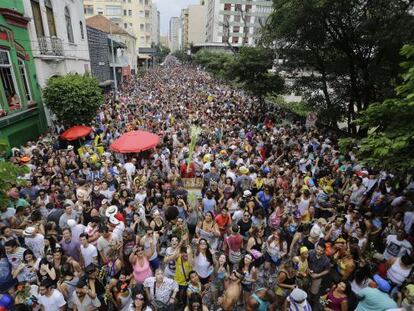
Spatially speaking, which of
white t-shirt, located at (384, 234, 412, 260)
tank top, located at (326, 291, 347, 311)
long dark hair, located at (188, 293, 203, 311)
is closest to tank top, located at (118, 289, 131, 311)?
long dark hair, located at (188, 293, 203, 311)

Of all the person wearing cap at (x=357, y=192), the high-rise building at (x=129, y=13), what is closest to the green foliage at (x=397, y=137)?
the person wearing cap at (x=357, y=192)

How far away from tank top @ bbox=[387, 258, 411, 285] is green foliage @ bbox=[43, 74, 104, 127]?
1270 centimetres

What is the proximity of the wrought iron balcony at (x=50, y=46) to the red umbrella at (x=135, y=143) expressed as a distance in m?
8.85

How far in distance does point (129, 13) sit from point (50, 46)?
58.1 m

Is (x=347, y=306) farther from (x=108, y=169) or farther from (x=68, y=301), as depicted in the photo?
(x=108, y=169)

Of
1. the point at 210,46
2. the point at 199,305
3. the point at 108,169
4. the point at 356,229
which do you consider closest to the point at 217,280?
the point at 199,305

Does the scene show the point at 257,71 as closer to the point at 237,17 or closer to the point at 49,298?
the point at 49,298

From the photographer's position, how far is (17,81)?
13.4 metres

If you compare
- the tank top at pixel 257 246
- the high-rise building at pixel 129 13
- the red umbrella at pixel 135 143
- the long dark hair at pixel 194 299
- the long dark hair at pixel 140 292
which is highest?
the high-rise building at pixel 129 13

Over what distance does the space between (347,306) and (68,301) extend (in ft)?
14.4

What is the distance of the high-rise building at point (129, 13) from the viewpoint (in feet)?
197

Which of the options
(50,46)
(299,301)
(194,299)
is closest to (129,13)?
(50,46)

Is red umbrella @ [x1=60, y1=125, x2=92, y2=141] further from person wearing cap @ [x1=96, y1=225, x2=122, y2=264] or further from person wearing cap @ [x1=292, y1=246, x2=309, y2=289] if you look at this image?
person wearing cap @ [x1=292, y1=246, x2=309, y2=289]

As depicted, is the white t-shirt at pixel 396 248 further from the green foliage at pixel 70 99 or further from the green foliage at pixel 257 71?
the green foliage at pixel 257 71
